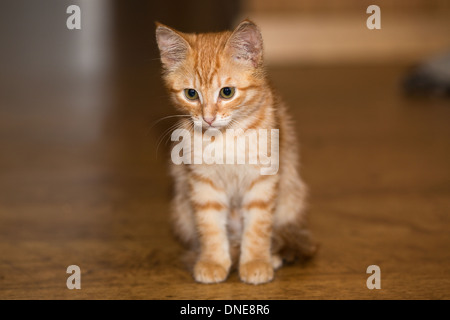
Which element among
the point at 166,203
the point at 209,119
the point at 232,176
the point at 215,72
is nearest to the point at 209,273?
the point at 232,176

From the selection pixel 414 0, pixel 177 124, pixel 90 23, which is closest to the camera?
pixel 177 124

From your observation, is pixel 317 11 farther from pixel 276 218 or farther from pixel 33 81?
pixel 276 218

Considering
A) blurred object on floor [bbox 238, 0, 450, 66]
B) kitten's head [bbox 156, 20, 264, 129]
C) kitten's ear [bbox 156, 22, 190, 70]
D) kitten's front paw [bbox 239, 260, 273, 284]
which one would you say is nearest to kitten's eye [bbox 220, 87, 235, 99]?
kitten's head [bbox 156, 20, 264, 129]

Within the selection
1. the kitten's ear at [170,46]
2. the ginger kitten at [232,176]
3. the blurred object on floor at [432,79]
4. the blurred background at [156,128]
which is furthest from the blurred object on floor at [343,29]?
the kitten's ear at [170,46]

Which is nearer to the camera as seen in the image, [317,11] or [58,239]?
[58,239]

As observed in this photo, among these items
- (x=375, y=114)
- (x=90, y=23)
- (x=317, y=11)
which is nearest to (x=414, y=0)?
(x=317, y=11)

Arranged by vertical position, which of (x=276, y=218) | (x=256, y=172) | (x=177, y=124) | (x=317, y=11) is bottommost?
(x=276, y=218)

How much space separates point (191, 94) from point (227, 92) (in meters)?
0.09

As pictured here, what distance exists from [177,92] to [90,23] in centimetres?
533

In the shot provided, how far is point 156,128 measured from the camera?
3.70 m

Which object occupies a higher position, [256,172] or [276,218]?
[256,172]

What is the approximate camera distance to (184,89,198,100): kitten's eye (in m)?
1.57

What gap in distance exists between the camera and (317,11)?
5.88 meters

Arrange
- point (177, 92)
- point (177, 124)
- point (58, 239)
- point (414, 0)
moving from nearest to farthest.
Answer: point (177, 92), point (177, 124), point (58, 239), point (414, 0)
